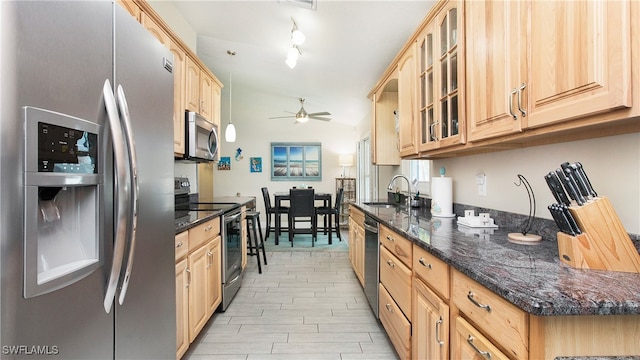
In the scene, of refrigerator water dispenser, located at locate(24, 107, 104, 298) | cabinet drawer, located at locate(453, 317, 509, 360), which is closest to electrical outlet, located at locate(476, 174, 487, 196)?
cabinet drawer, located at locate(453, 317, 509, 360)

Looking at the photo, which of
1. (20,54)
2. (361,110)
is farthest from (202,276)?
(361,110)

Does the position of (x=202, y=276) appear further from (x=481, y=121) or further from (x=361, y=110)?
(x=361, y=110)

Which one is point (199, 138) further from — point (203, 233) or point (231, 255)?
point (231, 255)

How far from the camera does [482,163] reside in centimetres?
199

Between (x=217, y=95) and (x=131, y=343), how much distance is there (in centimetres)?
286

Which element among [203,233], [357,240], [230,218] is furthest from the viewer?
[357,240]

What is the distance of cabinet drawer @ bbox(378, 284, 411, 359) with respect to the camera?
1.58 metres

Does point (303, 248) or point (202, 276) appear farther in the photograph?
point (303, 248)

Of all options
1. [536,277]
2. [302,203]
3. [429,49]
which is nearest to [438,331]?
[536,277]

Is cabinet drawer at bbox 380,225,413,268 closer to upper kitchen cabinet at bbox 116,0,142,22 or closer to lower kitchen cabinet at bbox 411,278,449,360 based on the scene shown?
lower kitchen cabinet at bbox 411,278,449,360

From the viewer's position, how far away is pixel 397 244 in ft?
5.82

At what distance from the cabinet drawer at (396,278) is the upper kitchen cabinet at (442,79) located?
0.78m

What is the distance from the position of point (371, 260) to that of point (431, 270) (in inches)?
47.1

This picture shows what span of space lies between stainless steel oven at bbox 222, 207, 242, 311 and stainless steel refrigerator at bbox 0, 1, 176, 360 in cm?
142
